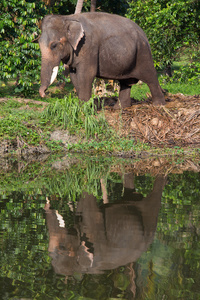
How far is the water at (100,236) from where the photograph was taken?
11.3 feet

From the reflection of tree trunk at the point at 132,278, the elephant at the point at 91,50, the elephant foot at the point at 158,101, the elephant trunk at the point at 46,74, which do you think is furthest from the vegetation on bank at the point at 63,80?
the reflection of tree trunk at the point at 132,278

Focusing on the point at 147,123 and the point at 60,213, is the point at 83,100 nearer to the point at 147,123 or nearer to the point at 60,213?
the point at 147,123

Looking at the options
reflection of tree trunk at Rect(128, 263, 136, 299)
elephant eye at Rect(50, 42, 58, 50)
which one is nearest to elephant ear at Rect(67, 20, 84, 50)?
elephant eye at Rect(50, 42, 58, 50)

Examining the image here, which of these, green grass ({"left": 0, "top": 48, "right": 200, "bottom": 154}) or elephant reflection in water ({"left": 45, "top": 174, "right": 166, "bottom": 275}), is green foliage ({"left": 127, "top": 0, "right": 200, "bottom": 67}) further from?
elephant reflection in water ({"left": 45, "top": 174, "right": 166, "bottom": 275})

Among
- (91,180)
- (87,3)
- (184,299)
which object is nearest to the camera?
(184,299)

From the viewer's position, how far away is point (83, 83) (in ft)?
33.2

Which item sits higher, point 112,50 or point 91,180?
point 112,50

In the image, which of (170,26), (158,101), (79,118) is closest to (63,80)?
(170,26)

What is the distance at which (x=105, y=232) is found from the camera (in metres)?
4.67

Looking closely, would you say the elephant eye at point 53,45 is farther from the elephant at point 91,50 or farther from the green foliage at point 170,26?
the green foliage at point 170,26

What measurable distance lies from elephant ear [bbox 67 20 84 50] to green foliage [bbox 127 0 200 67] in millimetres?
9824

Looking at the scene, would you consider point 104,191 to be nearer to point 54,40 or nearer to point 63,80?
point 54,40

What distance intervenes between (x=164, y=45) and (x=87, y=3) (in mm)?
3931

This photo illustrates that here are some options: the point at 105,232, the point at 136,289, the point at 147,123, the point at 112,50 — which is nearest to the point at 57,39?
the point at 112,50
